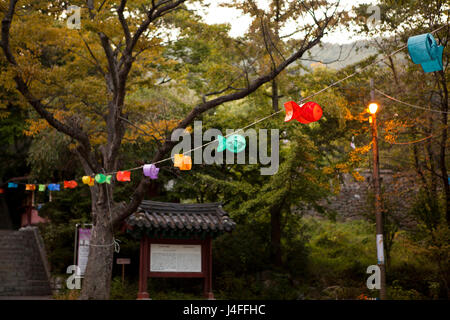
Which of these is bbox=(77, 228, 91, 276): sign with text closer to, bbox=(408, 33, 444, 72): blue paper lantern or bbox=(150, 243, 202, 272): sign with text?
bbox=(150, 243, 202, 272): sign with text

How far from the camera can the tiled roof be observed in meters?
13.6

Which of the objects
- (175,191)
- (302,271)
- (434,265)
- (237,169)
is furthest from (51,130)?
(434,265)

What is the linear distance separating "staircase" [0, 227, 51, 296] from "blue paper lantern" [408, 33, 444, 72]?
15118 millimetres

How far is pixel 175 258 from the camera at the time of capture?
46.1ft

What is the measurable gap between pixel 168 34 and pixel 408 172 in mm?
9051

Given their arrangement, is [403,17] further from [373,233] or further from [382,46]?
[373,233]

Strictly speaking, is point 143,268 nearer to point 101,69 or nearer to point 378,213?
point 101,69

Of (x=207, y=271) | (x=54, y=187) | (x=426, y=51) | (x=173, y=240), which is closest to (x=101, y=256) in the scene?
(x=173, y=240)

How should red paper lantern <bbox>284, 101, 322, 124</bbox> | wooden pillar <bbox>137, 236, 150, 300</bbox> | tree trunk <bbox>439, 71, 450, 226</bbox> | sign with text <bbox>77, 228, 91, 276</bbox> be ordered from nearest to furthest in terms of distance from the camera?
red paper lantern <bbox>284, 101, 322, 124</bbox> < wooden pillar <bbox>137, 236, 150, 300</bbox> < tree trunk <bbox>439, 71, 450, 226</bbox> < sign with text <bbox>77, 228, 91, 276</bbox>

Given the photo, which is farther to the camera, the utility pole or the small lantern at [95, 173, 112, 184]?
the utility pole

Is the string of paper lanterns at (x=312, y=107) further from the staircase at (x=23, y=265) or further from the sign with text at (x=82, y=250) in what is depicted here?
the staircase at (x=23, y=265)

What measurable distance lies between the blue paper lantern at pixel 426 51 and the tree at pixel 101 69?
4.41m

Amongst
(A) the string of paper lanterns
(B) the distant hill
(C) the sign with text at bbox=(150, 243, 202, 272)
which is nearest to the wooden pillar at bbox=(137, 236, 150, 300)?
(C) the sign with text at bbox=(150, 243, 202, 272)

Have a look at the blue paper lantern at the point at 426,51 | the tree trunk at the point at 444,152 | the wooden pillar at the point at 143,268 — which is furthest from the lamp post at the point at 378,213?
the wooden pillar at the point at 143,268
